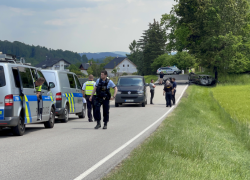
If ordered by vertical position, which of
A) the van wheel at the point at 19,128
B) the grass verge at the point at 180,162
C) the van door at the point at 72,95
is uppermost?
the van door at the point at 72,95

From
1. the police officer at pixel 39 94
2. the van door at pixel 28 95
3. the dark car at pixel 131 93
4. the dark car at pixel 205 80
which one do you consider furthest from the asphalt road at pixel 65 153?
the dark car at pixel 205 80

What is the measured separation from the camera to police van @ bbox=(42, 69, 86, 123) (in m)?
15.0

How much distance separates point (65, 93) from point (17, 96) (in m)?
5.23

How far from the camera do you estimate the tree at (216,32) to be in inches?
2044

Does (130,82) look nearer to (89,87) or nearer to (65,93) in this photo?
(89,87)

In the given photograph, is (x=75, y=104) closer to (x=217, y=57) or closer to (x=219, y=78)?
(x=217, y=57)

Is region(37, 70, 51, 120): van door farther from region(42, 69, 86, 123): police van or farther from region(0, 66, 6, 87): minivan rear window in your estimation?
region(0, 66, 6, 87): minivan rear window

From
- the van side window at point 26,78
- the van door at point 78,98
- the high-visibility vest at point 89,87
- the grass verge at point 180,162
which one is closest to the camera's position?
the grass verge at point 180,162

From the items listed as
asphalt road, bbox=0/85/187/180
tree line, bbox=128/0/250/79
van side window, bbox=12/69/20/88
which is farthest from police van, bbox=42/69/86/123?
tree line, bbox=128/0/250/79

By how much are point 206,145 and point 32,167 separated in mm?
4986

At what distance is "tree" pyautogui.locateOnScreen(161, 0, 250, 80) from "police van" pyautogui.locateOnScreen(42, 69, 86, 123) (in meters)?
36.9

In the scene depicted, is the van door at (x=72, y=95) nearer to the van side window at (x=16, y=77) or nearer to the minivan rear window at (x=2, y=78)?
the van side window at (x=16, y=77)

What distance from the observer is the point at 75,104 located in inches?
666

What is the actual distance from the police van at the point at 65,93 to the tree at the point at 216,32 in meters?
36.9
